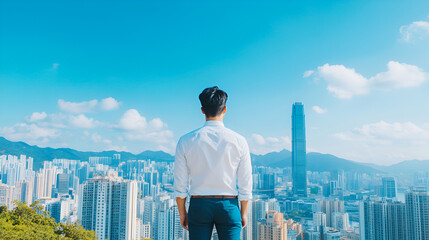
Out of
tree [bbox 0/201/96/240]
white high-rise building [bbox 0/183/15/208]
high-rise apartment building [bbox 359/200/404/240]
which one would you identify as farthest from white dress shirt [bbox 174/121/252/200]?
white high-rise building [bbox 0/183/15/208]

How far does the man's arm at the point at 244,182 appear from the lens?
0.63 meters

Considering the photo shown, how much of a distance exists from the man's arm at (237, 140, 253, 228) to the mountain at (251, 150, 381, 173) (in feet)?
52.3

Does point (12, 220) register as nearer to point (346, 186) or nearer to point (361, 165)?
point (346, 186)

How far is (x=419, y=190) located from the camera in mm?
7449

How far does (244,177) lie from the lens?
2.08 ft

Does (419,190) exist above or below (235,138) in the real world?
below

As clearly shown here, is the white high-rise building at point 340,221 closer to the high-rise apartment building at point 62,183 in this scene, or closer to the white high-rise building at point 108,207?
the white high-rise building at point 108,207

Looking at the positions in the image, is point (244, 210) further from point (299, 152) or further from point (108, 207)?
point (299, 152)

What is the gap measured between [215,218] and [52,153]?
20.2m

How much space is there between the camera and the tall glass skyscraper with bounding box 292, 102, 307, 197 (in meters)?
21.2

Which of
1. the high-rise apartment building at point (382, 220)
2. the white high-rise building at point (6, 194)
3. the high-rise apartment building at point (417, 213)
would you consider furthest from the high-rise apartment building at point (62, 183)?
the high-rise apartment building at point (417, 213)

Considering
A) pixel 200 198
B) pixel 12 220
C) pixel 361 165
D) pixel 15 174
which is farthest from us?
pixel 361 165

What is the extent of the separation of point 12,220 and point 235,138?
3.40m

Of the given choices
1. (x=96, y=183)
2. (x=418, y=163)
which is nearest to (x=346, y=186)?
(x=418, y=163)
